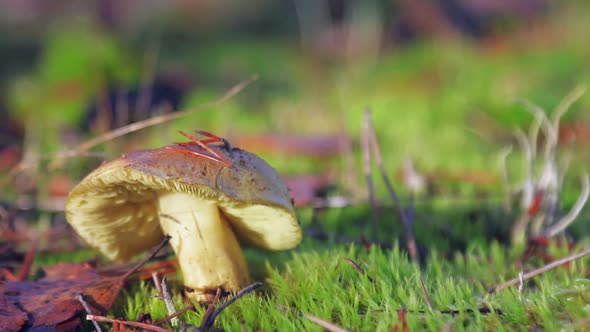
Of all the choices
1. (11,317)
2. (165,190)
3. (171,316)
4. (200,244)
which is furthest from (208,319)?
(11,317)

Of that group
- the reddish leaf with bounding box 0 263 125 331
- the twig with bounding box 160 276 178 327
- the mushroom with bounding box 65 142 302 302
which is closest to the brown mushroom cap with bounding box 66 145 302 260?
the mushroom with bounding box 65 142 302 302

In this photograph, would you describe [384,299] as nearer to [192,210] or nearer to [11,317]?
[192,210]

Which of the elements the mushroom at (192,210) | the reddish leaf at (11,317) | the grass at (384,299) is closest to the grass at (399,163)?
the grass at (384,299)

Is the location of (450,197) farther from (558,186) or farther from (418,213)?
(558,186)

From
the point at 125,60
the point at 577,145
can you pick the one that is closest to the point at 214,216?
the point at 577,145

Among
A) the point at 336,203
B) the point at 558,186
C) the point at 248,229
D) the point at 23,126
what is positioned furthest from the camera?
the point at 23,126

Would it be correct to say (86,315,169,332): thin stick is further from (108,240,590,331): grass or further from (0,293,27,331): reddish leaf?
(0,293,27,331): reddish leaf
